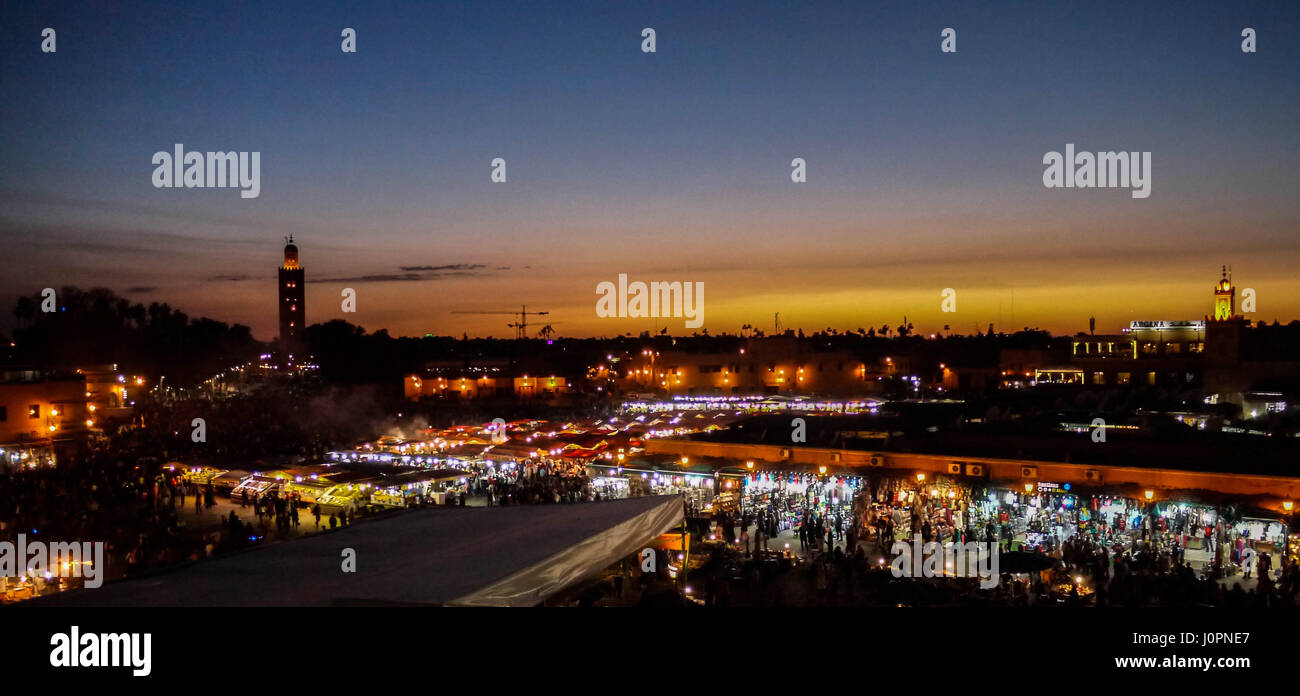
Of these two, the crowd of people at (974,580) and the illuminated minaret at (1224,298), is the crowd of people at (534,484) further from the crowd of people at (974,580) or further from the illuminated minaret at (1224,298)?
the illuminated minaret at (1224,298)

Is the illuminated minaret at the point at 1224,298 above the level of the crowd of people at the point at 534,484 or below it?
above

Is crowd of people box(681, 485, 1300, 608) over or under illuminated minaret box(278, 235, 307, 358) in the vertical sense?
under

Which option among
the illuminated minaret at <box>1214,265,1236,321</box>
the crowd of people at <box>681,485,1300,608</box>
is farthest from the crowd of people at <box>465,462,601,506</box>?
the illuminated minaret at <box>1214,265,1236,321</box>

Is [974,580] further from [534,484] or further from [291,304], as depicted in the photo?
[291,304]

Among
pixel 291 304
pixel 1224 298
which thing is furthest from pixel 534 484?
pixel 291 304

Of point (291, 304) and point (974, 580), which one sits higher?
point (291, 304)

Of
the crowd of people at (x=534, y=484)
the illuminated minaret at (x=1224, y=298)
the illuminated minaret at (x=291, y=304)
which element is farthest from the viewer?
the illuminated minaret at (x=291, y=304)

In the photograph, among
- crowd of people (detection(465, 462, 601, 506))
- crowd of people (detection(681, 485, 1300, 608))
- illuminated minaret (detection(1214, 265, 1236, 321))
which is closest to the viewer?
crowd of people (detection(681, 485, 1300, 608))

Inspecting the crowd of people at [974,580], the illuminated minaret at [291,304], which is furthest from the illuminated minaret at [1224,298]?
the illuminated minaret at [291,304]

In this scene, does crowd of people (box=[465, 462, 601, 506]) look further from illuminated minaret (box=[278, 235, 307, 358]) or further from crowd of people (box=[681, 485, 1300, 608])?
illuminated minaret (box=[278, 235, 307, 358])
